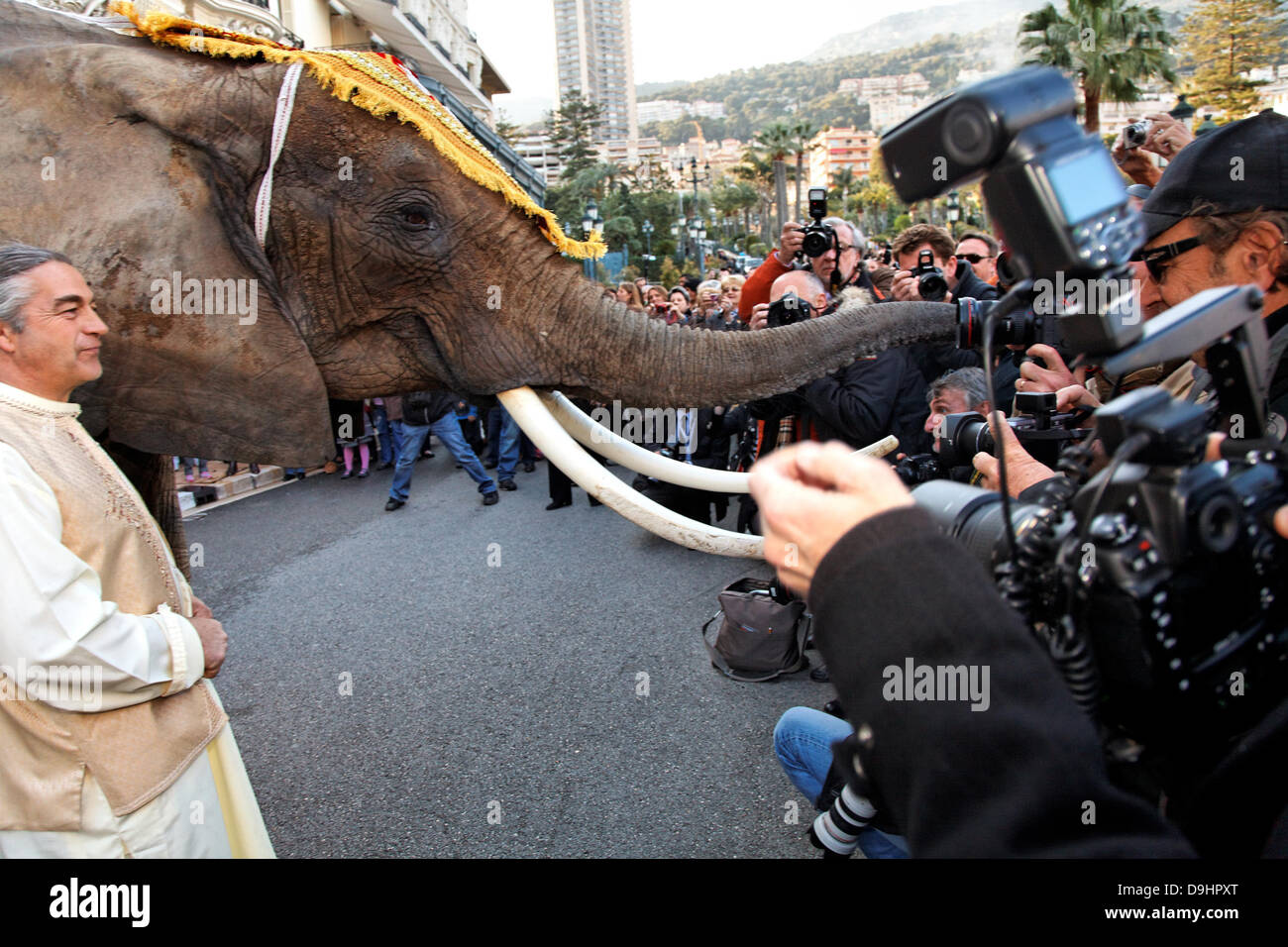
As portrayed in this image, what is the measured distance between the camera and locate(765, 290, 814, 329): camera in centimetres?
334

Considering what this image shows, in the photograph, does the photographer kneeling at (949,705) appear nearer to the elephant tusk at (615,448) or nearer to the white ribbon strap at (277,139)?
the elephant tusk at (615,448)

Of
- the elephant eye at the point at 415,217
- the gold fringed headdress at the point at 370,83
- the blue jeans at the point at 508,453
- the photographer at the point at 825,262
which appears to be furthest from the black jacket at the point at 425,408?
the elephant eye at the point at 415,217

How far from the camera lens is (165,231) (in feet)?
6.71

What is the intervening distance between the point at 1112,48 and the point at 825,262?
3276 centimetres

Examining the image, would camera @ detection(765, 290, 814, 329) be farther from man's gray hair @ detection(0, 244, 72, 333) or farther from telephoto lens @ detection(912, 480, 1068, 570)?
man's gray hair @ detection(0, 244, 72, 333)

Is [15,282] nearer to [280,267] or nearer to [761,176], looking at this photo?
[280,267]

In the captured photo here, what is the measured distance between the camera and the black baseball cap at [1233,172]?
4.70 ft

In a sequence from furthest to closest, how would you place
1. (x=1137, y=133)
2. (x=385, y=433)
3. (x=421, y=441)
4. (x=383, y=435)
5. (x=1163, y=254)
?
(x=383, y=435) < (x=385, y=433) < (x=421, y=441) < (x=1137, y=133) < (x=1163, y=254)

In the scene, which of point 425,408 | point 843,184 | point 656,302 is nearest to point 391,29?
point 656,302

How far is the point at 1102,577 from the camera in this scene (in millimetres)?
860

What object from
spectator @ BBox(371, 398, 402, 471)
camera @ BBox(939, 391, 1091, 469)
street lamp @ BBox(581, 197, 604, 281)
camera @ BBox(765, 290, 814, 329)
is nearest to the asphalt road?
camera @ BBox(939, 391, 1091, 469)
